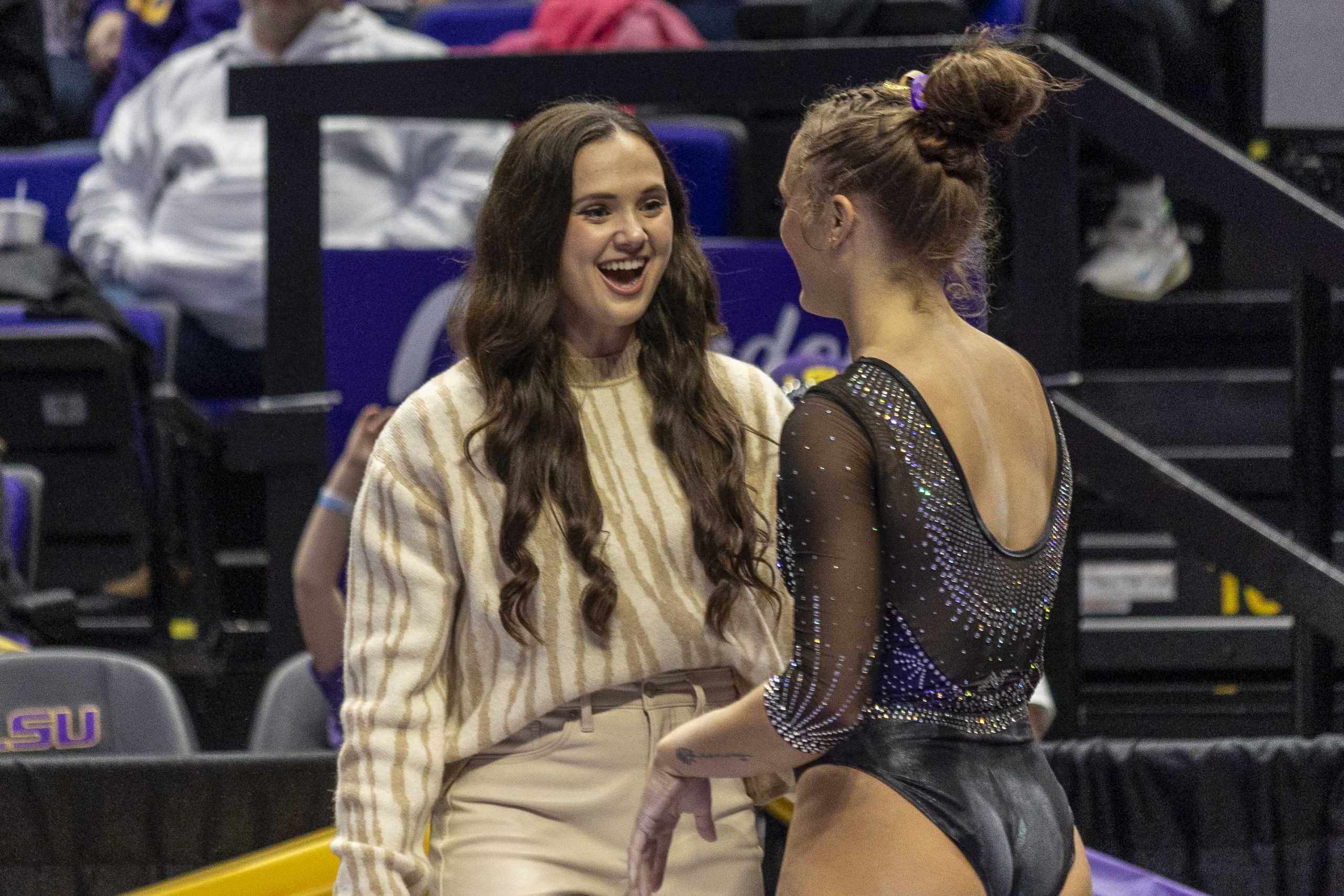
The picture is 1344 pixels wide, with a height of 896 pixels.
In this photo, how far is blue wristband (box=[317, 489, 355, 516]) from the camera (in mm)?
2898

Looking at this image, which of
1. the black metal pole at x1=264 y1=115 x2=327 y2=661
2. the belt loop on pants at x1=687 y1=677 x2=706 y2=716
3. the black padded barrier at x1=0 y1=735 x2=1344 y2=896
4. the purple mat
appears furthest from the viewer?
the black metal pole at x1=264 y1=115 x2=327 y2=661

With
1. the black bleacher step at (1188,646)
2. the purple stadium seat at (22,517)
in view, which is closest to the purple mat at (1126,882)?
the black bleacher step at (1188,646)

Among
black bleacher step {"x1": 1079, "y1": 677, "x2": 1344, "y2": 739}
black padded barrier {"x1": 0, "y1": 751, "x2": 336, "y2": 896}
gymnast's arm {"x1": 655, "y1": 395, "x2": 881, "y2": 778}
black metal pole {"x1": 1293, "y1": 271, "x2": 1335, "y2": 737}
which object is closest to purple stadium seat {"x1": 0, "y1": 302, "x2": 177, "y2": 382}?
black padded barrier {"x1": 0, "y1": 751, "x2": 336, "y2": 896}

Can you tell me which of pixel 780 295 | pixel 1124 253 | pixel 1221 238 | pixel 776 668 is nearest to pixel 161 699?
pixel 780 295

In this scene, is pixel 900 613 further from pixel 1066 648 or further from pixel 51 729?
pixel 51 729

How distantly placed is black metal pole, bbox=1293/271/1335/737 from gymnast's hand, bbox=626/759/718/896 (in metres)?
1.65

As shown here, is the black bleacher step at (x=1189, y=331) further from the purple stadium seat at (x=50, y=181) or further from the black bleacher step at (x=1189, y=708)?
the purple stadium seat at (x=50, y=181)

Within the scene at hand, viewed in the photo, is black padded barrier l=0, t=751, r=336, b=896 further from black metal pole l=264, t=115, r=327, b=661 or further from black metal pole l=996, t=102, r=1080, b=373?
black metal pole l=996, t=102, r=1080, b=373

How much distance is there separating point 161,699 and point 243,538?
5.44 feet

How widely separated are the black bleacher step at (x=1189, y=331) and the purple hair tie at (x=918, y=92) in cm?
301

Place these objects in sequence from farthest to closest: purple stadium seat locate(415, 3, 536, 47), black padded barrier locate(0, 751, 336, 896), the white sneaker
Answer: purple stadium seat locate(415, 3, 536, 47)
the white sneaker
black padded barrier locate(0, 751, 336, 896)

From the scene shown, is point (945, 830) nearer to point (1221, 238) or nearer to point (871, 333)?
point (871, 333)

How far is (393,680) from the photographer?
1.91m

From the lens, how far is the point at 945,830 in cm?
161
